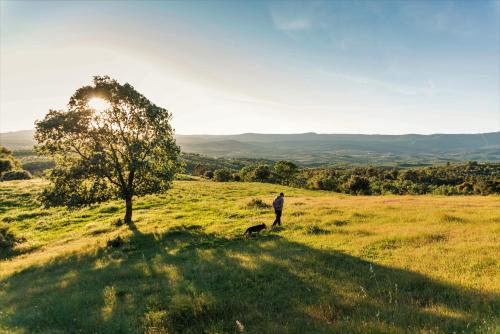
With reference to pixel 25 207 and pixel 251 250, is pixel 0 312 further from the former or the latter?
pixel 25 207

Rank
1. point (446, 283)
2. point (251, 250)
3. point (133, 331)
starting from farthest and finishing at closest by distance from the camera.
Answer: point (251, 250) → point (446, 283) → point (133, 331)

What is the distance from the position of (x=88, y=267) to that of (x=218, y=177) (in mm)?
80175

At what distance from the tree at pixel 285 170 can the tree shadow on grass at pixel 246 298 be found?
91.2m

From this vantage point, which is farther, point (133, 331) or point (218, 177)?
point (218, 177)

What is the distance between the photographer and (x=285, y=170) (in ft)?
363

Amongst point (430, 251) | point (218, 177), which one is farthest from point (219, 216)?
point (218, 177)

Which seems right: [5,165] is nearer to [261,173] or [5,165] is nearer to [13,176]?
[13,176]

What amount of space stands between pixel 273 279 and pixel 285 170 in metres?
97.5

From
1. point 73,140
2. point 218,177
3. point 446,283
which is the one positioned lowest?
point 218,177

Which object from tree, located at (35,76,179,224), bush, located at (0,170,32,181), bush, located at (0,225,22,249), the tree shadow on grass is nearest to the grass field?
the tree shadow on grass

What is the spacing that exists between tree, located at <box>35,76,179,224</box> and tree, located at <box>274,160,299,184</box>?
80.1 meters

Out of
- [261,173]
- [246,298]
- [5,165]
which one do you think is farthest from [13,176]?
[246,298]

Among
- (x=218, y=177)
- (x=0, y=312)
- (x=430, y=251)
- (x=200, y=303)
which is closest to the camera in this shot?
(x=200, y=303)

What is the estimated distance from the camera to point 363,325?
8789mm
